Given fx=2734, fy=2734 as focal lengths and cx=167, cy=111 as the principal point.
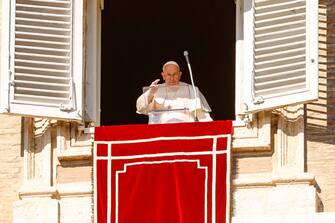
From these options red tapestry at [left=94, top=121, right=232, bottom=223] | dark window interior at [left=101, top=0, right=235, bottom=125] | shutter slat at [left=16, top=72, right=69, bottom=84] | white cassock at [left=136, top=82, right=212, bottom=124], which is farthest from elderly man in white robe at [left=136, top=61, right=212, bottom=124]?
dark window interior at [left=101, top=0, right=235, bottom=125]

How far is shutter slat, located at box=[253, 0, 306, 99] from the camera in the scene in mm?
21641

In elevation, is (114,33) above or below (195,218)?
above

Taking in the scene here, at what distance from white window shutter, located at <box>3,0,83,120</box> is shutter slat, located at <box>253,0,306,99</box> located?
144 cm

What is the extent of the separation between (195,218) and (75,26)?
6.45 ft

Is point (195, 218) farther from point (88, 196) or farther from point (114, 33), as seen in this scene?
point (114, 33)

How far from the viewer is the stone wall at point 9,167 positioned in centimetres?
2177

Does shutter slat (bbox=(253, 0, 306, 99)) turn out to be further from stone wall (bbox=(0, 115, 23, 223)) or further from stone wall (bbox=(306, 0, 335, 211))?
stone wall (bbox=(0, 115, 23, 223))

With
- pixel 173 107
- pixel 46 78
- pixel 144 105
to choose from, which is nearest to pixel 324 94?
pixel 173 107

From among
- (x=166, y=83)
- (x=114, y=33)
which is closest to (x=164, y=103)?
(x=166, y=83)

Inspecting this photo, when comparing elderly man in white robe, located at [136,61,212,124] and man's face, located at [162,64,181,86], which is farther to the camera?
man's face, located at [162,64,181,86]

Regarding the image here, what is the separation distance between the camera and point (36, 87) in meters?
21.8

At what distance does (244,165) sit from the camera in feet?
70.7

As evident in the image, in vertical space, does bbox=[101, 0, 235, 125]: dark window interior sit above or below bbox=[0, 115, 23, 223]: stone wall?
above

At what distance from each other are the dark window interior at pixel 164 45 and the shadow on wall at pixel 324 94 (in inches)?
102
